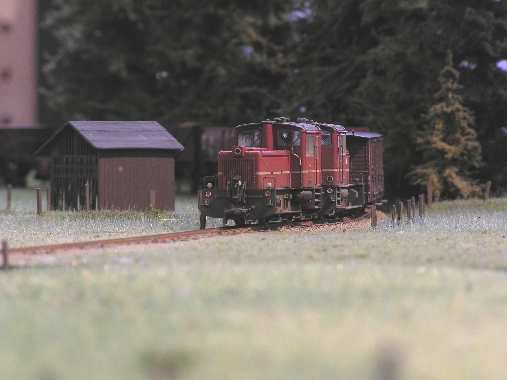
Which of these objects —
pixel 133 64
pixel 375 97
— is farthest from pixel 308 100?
pixel 133 64

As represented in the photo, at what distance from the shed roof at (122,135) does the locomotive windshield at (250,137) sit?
584cm

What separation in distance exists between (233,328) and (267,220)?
50.9 ft

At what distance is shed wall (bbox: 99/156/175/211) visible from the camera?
98.8 ft

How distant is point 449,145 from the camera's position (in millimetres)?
35781

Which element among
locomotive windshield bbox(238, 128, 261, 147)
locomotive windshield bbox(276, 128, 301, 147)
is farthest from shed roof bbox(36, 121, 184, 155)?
locomotive windshield bbox(276, 128, 301, 147)

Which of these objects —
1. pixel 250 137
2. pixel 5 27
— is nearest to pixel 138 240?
pixel 250 137

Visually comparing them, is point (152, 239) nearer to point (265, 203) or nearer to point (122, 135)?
point (265, 203)

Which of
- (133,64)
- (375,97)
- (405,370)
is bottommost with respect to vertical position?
(405,370)

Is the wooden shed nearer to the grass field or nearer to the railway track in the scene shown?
the railway track

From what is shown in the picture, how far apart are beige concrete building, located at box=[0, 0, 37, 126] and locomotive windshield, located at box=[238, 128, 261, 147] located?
4418cm

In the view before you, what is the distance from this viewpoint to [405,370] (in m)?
9.70

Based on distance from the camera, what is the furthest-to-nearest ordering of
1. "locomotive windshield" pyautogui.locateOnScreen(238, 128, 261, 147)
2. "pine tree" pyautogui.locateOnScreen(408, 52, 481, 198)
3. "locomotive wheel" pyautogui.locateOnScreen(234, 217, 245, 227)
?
"pine tree" pyautogui.locateOnScreen(408, 52, 481, 198) < "locomotive windshield" pyautogui.locateOnScreen(238, 128, 261, 147) < "locomotive wheel" pyautogui.locateOnScreen(234, 217, 245, 227)

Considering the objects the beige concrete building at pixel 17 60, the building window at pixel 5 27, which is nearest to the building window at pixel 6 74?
the beige concrete building at pixel 17 60

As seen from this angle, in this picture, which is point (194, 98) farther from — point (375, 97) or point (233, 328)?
point (233, 328)
